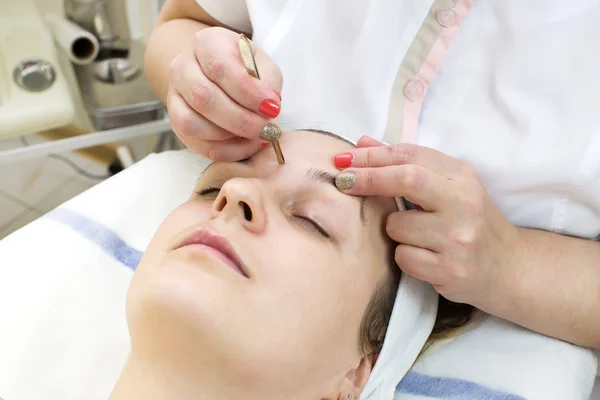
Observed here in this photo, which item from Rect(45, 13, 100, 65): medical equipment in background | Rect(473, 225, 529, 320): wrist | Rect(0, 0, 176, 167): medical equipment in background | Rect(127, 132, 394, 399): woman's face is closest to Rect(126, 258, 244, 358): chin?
Rect(127, 132, 394, 399): woman's face

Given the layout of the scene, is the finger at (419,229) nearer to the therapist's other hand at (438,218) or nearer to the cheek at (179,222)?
the therapist's other hand at (438,218)

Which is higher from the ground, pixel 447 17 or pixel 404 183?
pixel 447 17

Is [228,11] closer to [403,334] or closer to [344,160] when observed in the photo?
[344,160]

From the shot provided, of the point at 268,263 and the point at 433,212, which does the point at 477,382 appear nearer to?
the point at 433,212

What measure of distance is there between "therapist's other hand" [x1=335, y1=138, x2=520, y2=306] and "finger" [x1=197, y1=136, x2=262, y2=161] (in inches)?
5.1

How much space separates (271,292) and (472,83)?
1.71ft

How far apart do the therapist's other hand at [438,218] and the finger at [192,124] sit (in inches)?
7.1

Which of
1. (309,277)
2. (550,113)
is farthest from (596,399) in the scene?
(309,277)

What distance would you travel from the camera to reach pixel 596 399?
101cm

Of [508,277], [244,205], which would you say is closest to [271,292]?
[244,205]

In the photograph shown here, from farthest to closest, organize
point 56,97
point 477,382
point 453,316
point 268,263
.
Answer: point 56,97
point 453,316
point 477,382
point 268,263

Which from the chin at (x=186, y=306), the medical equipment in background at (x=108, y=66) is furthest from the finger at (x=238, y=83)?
the medical equipment in background at (x=108, y=66)

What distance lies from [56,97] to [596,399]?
53.6 inches

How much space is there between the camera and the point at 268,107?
2.36 ft
